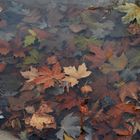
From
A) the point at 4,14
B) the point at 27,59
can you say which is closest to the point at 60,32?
the point at 27,59

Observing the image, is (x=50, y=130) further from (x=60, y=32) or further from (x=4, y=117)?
(x=60, y=32)

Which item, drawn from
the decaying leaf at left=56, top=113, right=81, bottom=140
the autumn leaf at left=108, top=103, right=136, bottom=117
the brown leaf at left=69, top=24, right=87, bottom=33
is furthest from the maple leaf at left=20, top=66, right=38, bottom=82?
the autumn leaf at left=108, top=103, right=136, bottom=117

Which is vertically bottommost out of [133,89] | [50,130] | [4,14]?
[50,130]

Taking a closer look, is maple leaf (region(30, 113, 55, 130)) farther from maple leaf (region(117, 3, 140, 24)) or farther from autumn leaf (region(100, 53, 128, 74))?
maple leaf (region(117, 3, 140, 24))

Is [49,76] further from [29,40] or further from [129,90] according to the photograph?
[129,90]

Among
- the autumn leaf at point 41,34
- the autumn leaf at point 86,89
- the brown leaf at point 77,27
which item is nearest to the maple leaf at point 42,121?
the autumn leaf at point 86,89

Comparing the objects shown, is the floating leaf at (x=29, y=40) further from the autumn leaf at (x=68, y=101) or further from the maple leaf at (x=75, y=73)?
the autumn leaf at (x=68, y=101)

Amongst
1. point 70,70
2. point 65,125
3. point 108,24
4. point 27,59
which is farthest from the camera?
point 108,24
